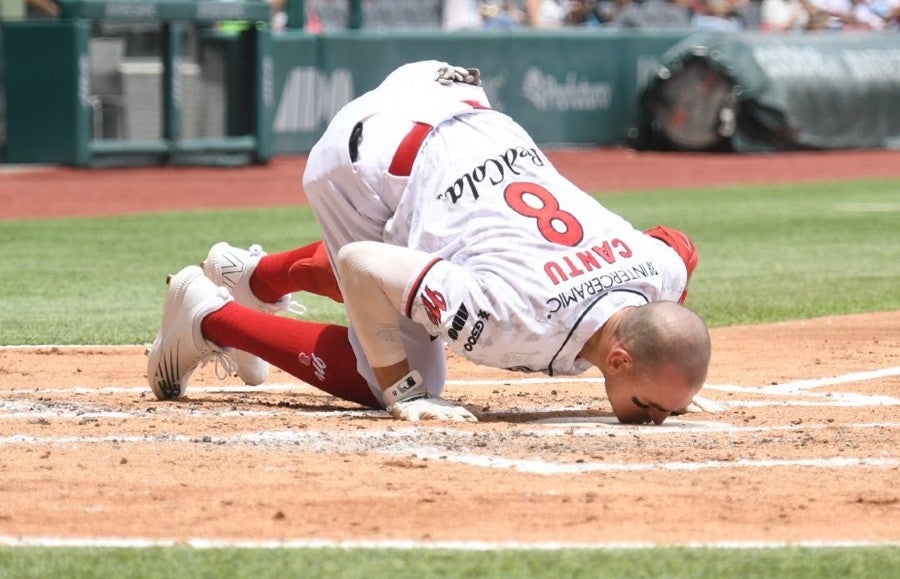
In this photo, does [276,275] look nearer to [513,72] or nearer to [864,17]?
[513,72]

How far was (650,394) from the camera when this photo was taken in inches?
186

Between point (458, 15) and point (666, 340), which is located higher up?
point (666, 340)

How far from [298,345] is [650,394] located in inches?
48.1

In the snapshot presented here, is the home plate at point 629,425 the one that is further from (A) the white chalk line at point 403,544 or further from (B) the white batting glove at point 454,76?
(A) the white chalk line at point 403,544

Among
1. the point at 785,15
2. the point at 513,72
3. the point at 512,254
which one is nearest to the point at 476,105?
the point at 512,254

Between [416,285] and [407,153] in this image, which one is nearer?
[416,285]

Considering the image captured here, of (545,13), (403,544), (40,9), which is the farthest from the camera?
(545,13)

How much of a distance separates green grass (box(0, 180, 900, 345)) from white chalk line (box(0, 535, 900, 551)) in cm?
372

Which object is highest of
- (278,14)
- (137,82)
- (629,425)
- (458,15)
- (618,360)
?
(618,360)

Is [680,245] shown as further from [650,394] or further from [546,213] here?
[650,394]

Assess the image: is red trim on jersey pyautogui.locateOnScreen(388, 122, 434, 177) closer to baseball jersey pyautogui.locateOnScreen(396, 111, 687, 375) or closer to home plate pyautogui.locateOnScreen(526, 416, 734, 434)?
baseball jersey pyautogui.locateOnScreen(396, 111, 687, 375)

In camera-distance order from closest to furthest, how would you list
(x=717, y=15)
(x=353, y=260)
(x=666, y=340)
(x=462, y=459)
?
(x=462, y=459) → (x=666, y=340) → (x=353, y=260) → (x=717, y=15)

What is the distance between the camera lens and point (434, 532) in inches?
139

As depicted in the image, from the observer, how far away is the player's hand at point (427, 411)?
→ 16.3ft
